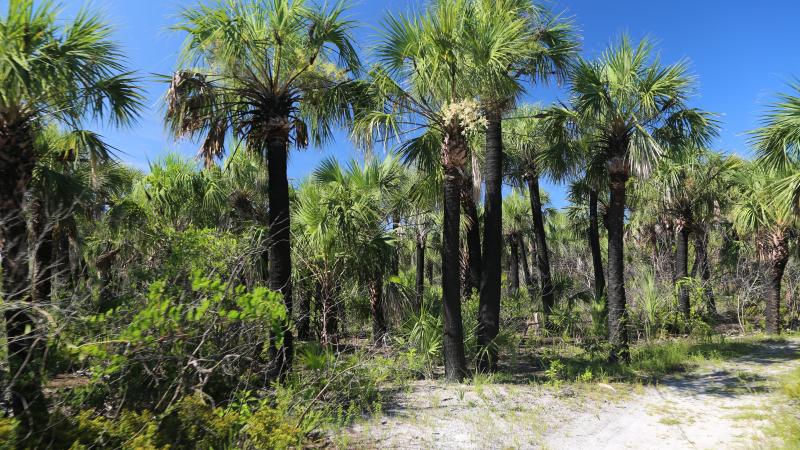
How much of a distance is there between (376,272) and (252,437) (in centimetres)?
687

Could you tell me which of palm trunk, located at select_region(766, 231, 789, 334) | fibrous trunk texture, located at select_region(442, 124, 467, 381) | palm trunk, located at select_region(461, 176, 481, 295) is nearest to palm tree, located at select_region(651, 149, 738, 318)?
palm trunk, located at select_region(766, 231, 789, 334)

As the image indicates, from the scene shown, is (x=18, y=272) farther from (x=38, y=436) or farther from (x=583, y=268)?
(x=583, y=268)

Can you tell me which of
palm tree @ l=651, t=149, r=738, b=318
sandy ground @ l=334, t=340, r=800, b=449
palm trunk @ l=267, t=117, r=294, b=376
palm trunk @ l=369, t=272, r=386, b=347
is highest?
palm tree @ l=651, t=149, r=738, b=318

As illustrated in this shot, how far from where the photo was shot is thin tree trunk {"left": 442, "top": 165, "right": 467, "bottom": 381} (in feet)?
28.6

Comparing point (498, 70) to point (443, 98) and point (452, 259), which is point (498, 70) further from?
point (452, 259)

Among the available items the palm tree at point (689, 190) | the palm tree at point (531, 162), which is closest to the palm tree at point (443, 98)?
the palm tree at point (531, 162)

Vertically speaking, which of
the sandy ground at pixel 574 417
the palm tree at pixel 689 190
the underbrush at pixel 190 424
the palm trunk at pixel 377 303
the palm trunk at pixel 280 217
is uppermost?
the palm tree at pixel 689 190

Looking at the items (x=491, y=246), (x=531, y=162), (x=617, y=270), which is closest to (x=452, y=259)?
(x=491, y=246)

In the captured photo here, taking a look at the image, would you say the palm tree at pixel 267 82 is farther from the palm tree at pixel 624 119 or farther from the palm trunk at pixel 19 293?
the palm tree at pixel 624 119

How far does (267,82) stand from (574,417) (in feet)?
23.5

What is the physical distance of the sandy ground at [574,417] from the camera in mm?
5953

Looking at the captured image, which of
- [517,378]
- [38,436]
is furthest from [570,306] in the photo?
[38,436]

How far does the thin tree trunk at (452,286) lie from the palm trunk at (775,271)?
44.4ft

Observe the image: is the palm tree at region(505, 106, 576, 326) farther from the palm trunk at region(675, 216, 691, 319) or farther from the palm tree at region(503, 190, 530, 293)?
the palm tree at region(503, 190, 530, 293)
